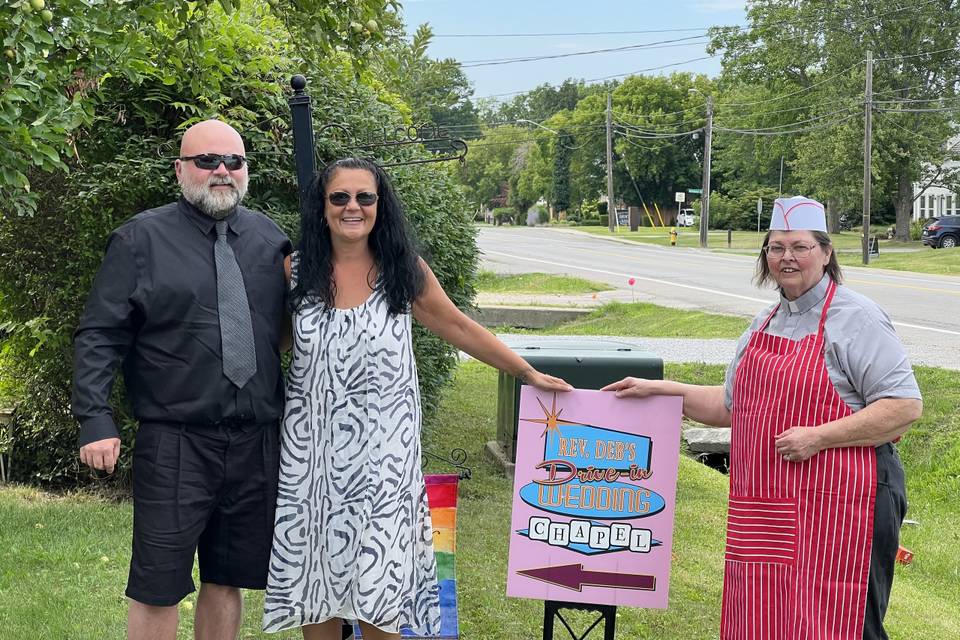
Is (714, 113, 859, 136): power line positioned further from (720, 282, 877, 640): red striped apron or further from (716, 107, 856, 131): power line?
(720, 282, 877, 640): red striped apron

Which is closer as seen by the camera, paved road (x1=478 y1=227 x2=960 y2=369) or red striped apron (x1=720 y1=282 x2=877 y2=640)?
red striped apron (x1=720 y1=282 x2=877 y2=640)

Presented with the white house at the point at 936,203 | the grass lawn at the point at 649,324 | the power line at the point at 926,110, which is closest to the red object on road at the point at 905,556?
the grass lawn at the point at 649,324

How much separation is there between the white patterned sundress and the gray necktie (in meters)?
0.15

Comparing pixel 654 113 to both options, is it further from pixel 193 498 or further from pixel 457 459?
pixel 193 498

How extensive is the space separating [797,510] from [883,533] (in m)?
0.26

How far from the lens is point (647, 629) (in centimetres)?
484

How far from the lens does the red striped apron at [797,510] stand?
Result: 3.18 m

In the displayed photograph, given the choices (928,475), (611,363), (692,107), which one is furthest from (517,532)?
(692,107)

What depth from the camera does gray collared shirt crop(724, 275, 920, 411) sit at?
311cm

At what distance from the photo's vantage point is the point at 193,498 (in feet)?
10.8

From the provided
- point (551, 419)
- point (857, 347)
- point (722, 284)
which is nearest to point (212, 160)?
point (551, 419)

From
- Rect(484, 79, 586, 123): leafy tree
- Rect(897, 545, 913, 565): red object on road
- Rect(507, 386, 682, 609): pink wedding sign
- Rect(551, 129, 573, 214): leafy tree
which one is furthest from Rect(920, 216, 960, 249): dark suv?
Rect(484, 79, 586, 123): leafy tree

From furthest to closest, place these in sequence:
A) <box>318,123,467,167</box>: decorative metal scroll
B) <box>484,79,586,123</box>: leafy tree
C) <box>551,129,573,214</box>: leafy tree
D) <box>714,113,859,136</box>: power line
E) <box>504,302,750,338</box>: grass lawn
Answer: <box>484,79,586,123</box>: leafy tree < <box>551,129,573,214</box>: leafy tree < <box>714,113,859,136</box>: power line < <box>504,302,750,338</box>: grass lawn < <box>318,123,467,167</box>: decorative metal scroll

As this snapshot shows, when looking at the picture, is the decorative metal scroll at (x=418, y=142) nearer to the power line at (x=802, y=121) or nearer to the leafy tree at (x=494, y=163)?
the power line at (x=802, y=121)
